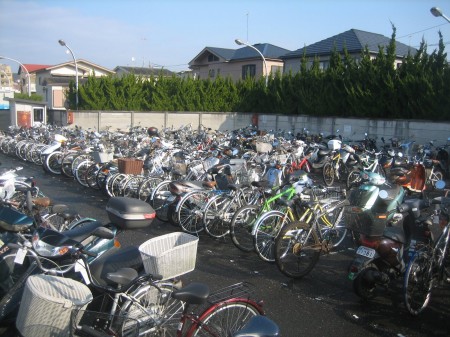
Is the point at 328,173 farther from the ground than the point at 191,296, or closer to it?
closer to it

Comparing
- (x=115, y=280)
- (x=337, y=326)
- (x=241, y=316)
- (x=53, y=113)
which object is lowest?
(x=337, y=326)

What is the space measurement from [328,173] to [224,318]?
8.19 metres

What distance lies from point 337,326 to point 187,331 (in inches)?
71.0

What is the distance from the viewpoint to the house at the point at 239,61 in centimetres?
3116

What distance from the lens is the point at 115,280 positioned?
8.78 feet

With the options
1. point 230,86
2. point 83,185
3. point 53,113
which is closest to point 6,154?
point 53,113

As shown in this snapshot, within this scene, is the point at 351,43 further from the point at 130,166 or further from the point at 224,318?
the point at 224,318

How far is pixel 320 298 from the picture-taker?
14.0 feet

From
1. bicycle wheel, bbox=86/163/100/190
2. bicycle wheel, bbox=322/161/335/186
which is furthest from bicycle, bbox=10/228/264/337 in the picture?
bicycle wheel, bbox=322/161/335/186

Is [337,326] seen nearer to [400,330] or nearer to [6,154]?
[400,330]

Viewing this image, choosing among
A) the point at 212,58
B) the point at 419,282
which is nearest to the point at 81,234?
the point at 419,282

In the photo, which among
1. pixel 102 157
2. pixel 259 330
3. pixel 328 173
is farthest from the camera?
pixel 328 173

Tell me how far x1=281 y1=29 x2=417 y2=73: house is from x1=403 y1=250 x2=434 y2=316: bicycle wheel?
21.6 m

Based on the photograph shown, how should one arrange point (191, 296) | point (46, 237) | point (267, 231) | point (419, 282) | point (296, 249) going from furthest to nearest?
1. point (267, 231)
2. point (296, 249)
3. point (419, 282)
4. point (46, 237)
5. point (191, 296)
